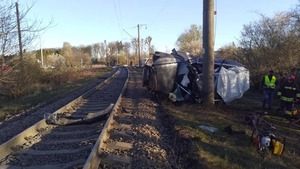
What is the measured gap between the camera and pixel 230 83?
57.5 feet

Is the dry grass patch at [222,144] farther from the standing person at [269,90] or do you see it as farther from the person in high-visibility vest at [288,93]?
the standing person at [269,90]

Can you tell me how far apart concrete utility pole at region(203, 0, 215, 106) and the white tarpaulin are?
1.13 metres

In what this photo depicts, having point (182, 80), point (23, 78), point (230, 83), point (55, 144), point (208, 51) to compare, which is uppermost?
point (208, 51)

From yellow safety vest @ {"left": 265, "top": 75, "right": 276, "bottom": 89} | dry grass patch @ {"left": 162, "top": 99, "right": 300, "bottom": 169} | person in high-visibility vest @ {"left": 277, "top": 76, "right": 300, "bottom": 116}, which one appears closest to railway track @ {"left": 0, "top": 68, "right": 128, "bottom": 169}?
dry grass patch @ {"left": 162, "top": 99, "right": 300, "bottom": 169}

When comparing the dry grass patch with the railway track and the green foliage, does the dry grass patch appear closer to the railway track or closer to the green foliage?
the railway track

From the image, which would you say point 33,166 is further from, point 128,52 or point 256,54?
point 128,52

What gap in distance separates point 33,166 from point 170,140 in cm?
371

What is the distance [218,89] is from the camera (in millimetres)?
16953

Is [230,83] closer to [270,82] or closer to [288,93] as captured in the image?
[270,82]

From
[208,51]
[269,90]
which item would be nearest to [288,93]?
[269,90]

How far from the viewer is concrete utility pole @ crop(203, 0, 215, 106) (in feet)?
51.3

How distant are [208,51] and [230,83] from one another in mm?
2525

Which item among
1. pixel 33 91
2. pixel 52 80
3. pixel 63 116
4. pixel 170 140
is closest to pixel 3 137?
pixel 63 116

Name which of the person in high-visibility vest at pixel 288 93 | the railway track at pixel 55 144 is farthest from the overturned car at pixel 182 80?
the railway track at pixel 55 144
